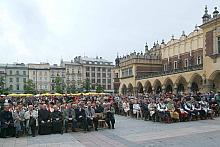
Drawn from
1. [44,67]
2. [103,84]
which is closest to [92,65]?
[103,84]

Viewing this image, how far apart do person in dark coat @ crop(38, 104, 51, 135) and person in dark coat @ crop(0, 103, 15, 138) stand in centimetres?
128

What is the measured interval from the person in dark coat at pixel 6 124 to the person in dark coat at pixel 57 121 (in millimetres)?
1918

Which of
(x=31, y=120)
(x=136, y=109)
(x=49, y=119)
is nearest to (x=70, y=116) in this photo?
(x=49, y=119)

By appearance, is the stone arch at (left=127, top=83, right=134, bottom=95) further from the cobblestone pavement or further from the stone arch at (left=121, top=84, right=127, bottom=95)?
the cobblestone pavement

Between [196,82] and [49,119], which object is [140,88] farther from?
[49,119]

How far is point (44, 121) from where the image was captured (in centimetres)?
1482

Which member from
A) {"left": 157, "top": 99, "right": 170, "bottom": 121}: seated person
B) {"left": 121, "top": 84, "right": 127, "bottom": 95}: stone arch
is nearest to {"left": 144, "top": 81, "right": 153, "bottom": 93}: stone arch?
{"left": 121, "top": 84, "right": 127, "bottom": 95}: stone arch

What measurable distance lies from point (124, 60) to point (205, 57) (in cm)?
3015

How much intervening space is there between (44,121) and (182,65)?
131ft

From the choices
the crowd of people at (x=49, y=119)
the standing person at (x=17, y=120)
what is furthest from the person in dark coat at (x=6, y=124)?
the standing person at (x=17, y=120)

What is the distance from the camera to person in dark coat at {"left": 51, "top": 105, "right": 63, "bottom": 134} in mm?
14938

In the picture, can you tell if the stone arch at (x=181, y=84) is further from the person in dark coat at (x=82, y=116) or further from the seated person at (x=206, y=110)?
the person in dark coat at (x=82, y=116)

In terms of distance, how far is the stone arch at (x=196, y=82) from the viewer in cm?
3778

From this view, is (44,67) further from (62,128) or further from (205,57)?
(62,128)
